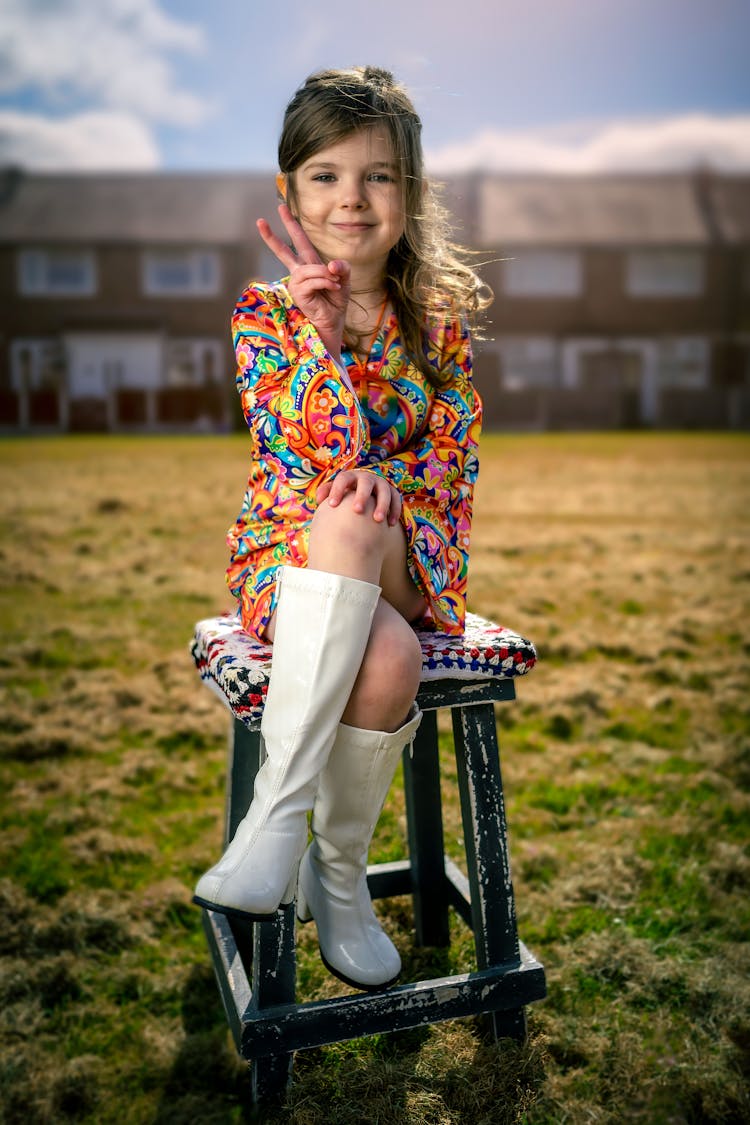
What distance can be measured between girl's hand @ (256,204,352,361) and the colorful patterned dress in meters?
0.04

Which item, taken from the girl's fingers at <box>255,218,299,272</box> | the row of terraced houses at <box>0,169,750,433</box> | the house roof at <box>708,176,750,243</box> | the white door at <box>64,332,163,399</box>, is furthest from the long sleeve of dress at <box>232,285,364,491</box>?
the house roof at <box>708,176,750,243</box>

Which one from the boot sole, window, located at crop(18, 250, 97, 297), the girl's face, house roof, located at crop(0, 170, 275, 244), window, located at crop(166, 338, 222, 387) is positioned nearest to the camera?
the boot sole

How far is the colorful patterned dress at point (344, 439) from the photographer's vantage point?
201cm

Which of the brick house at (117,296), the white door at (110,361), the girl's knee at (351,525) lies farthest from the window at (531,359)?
the girl's knee at (351,525)

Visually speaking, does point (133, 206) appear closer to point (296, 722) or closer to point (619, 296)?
point (619, 296)

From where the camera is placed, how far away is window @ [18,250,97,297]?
32531 mm

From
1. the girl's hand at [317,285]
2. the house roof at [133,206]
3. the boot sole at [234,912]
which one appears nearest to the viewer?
the boot sole at [234,912]

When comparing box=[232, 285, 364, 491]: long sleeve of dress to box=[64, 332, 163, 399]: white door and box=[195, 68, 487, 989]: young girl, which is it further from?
box=[64, 332, 163, 399]: white door

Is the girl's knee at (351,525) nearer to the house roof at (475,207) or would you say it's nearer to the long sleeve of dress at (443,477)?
the long sleeve of dress at (443,477)

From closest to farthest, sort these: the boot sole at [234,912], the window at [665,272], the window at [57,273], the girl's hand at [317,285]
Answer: the boot sole at [234,912] → the girl's hand at [317,285] → the window at [57,273] → the window at [665,272]

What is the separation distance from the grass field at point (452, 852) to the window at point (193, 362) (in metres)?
26.3

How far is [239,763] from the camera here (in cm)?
218

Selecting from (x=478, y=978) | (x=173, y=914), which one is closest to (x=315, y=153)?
(x=478, y=978)

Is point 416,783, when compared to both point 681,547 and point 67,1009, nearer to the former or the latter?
point 67,1009
